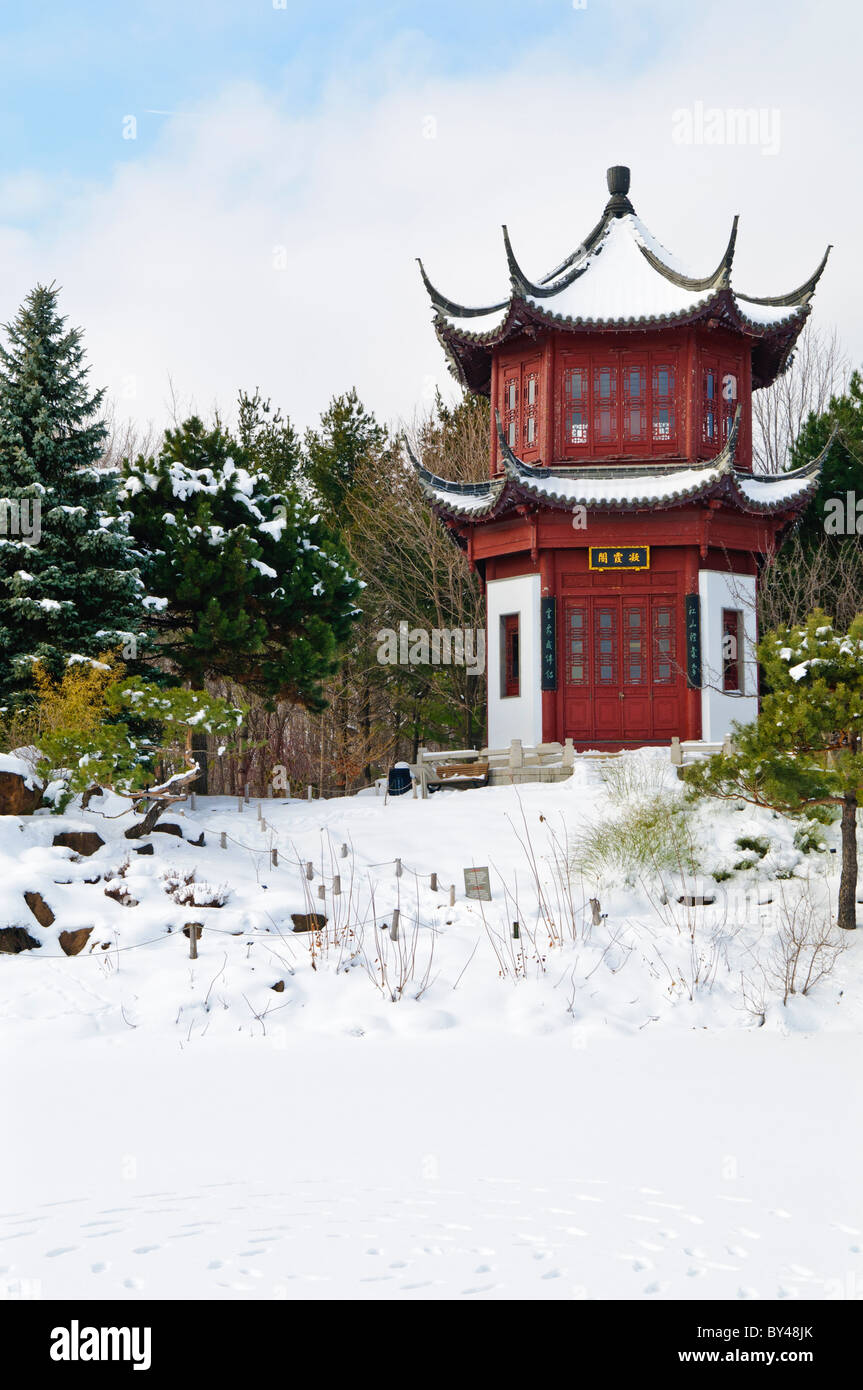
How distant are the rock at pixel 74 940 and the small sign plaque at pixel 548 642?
9.04m

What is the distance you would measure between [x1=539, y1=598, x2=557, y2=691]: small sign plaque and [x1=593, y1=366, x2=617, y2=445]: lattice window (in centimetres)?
291

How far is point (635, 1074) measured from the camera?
299 inches

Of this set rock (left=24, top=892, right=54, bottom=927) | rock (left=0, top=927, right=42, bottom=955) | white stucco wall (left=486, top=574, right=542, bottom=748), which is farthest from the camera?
white stucco wall (left=486, top=574, right=542, bottom=748)

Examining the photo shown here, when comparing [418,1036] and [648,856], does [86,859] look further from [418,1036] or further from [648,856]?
[648,856]

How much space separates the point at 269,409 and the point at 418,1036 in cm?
2373

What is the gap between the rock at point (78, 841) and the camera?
38.9ft

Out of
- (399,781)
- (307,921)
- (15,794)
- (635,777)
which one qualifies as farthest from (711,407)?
(15,794)

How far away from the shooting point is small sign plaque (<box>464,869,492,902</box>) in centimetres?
1141

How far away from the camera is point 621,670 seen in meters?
17.6

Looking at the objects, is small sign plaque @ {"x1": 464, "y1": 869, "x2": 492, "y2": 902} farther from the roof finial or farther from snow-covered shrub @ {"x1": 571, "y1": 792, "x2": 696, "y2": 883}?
the roof finial

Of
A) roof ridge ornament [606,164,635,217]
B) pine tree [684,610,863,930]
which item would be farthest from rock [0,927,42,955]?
roof ridge ornament [606,164,635,217]

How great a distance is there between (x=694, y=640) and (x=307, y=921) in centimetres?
→ 896

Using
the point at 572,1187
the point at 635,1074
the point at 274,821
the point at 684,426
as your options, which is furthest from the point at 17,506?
the point at 572,1187

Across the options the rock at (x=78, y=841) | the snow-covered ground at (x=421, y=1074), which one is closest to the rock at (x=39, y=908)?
the snow-covered ground at (x=421, y=1074)
